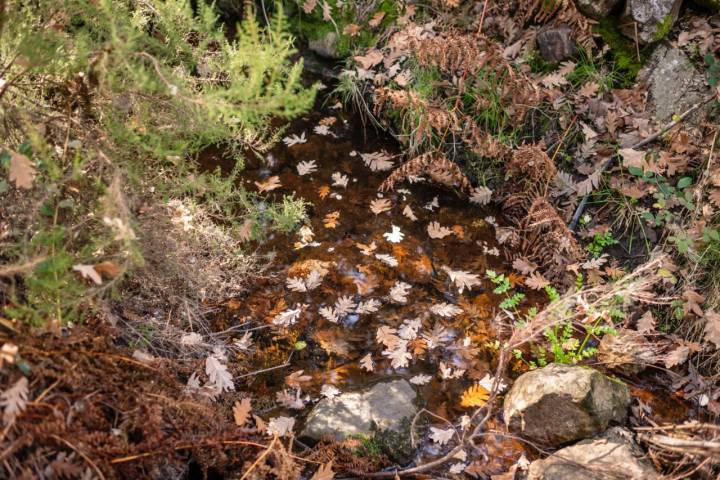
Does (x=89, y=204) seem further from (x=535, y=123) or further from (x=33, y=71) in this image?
(x=535, y=123)

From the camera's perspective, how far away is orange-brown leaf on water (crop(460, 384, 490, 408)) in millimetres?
3941

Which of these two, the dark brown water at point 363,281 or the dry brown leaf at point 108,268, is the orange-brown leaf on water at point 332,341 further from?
the dry brown leaf at point 108,268

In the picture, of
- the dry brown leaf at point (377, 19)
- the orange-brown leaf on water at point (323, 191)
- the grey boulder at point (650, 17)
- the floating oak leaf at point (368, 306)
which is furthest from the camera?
the dry brown leaf at point (377, 19)

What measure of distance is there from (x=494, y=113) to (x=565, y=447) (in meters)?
3.10

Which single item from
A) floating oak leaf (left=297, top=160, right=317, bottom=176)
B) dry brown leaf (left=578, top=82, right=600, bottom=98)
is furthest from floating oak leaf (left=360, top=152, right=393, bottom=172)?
dry brown leaf (left=578, top=82, right=600, bottom=98)

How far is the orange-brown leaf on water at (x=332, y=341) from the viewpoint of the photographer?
4.21m

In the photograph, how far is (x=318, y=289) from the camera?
460cm

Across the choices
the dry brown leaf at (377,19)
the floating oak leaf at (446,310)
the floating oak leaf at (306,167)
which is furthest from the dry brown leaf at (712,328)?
the dry brown leaf at (377,19)

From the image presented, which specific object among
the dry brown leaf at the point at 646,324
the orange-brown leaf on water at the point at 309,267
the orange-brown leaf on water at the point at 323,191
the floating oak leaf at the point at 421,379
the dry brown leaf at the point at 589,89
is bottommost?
the floating oak leaf at the point at 421,379

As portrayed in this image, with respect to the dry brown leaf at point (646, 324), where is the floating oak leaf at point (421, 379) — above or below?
below

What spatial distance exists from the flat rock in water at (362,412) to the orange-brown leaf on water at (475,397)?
423 millimetres

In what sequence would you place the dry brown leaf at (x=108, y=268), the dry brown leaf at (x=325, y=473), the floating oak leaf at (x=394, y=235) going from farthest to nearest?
the floating oak leaf at (x=394, y=235) < the dry brown leaf at (x=325, y=473) < the dry brown leaf at (x=108, y=268)

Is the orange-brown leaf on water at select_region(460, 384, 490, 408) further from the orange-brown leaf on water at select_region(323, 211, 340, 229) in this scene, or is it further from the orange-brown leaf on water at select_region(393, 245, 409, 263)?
the orange-brown leaf on water at select_region(323, 211, 340, 229)

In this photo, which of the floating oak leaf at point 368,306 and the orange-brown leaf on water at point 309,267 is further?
the orange-brown leaf on water at point 309,267
